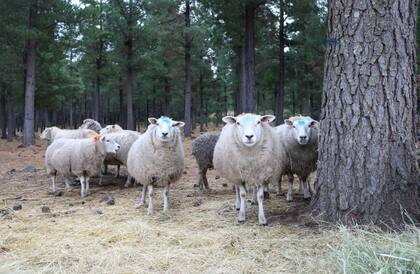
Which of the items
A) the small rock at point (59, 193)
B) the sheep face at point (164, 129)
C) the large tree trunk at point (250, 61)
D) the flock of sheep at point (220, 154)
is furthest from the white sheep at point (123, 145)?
the large tree trunk at point (250, 61)

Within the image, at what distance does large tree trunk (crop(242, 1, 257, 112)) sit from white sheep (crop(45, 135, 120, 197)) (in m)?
8.67

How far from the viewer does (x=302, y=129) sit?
7000 mm

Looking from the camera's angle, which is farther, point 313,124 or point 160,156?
point 313,124

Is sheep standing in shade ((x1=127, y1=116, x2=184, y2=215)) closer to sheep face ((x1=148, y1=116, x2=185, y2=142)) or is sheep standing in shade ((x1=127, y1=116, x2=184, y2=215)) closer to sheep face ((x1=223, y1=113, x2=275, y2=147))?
sheep face ((x1=148, y1=116, x2=185, y2=142))

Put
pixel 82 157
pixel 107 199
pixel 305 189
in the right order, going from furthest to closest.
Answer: pixel 82 157
pixel 107 199
pixel 305 189

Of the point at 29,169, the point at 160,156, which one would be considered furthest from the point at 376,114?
the point at 29,169

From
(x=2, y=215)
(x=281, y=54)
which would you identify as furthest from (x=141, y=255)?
(x=281, y=54)

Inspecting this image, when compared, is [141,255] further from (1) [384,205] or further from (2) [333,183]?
(1) [384,205]

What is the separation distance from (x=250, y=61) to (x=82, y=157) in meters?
9.93

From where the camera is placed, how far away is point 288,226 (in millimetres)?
5383

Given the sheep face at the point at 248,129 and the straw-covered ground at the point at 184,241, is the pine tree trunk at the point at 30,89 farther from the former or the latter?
the sheep face at the point at 248,129

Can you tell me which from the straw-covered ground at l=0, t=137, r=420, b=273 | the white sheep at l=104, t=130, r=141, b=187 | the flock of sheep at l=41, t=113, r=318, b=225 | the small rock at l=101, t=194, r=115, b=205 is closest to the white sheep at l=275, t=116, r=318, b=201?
the flock of sheep at l=41, t=113, r=318, b=225

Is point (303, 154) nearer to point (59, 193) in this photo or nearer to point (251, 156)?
point (251, 156)

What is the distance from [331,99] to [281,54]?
17.9m
